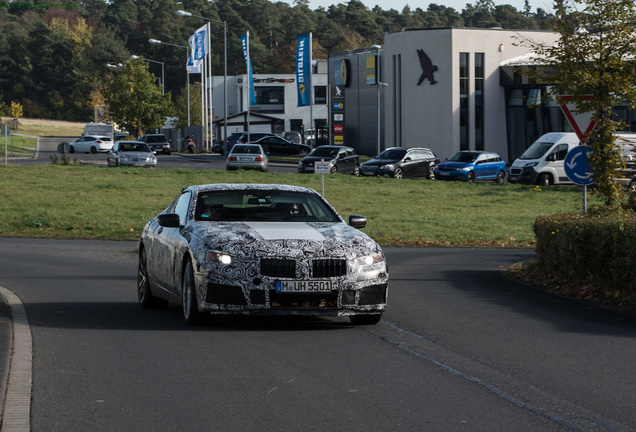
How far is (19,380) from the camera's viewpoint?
24.6 feet

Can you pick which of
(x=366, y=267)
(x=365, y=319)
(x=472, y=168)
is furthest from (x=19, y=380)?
(x=472, y=168)

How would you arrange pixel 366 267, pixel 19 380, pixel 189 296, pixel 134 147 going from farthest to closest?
pixel 134 147 < pixel 189 296 < pixel 366 267 < pixel 19 380

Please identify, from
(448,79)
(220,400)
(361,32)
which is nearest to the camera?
(220,400)

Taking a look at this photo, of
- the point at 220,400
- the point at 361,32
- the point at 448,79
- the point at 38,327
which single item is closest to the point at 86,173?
the point at 448,79

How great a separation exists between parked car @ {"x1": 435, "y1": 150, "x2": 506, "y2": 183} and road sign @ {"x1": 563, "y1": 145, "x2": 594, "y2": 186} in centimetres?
3327

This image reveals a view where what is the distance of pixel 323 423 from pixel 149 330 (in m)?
4.34

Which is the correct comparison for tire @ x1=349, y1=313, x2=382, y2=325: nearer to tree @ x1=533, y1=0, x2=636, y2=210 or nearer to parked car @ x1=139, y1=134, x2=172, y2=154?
tree @ x1=533, y1=0, x2=636, y2=210

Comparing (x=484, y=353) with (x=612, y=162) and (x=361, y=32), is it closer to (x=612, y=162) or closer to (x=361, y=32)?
(x=612, y=162)

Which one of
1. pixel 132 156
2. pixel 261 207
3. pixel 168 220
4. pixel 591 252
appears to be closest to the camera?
pixel 168 220

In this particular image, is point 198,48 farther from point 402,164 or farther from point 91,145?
point 402,164

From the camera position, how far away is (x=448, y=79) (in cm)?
6825

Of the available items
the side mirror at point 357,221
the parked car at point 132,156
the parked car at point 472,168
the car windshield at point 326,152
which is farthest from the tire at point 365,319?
the car windshield at point 326,152

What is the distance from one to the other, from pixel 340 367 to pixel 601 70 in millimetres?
9566

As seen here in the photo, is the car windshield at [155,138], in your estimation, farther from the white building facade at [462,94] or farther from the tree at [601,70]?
the tree at [601,70]
